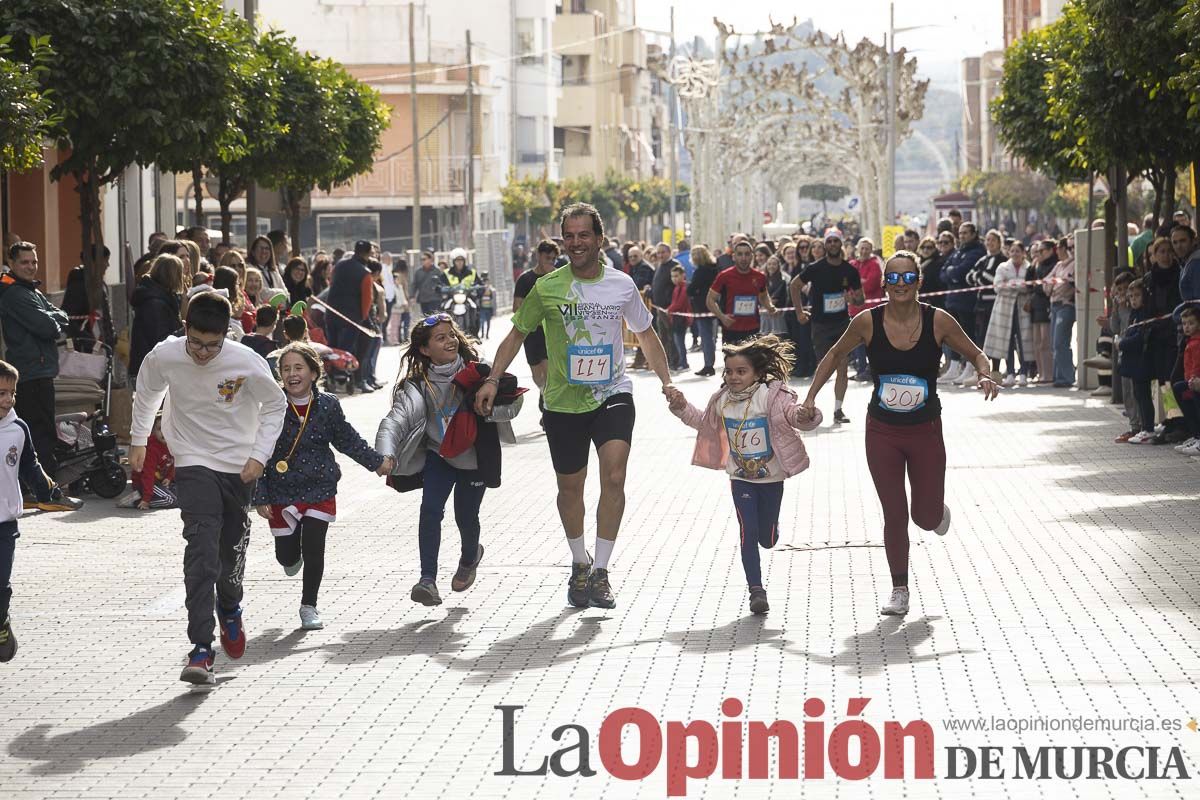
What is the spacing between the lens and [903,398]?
32.2ft

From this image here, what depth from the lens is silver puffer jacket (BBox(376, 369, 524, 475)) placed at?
9891 mm

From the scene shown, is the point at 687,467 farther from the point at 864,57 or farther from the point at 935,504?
the point at 864,57

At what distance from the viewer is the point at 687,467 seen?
1689cm

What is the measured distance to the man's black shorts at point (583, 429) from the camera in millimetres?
9984

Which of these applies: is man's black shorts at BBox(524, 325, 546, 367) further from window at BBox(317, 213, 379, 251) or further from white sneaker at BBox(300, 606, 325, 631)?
window at BBox(317, 213, 379, 251)

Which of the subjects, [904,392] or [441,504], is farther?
[441,504]

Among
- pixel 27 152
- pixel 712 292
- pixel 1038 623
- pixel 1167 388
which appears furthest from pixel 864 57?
pixel 1038 623

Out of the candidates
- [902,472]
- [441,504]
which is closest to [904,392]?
[902,472]

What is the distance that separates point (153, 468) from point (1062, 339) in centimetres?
1436

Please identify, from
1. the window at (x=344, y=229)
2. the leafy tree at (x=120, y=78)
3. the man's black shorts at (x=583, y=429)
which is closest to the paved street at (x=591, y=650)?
the man's black shorts at (x=583, y=429)

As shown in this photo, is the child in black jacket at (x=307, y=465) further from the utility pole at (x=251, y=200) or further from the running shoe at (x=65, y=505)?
the utility pole at (x=251, y=200)

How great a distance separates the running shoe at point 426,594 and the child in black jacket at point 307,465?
502mm

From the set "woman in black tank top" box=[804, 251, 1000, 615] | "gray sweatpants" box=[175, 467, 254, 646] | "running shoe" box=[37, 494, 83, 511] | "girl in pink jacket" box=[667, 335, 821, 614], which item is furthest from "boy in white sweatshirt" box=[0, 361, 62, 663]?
"running shoe" box=[37, 494, 83, 511]

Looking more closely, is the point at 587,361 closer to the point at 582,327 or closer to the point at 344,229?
the point at 582,327
